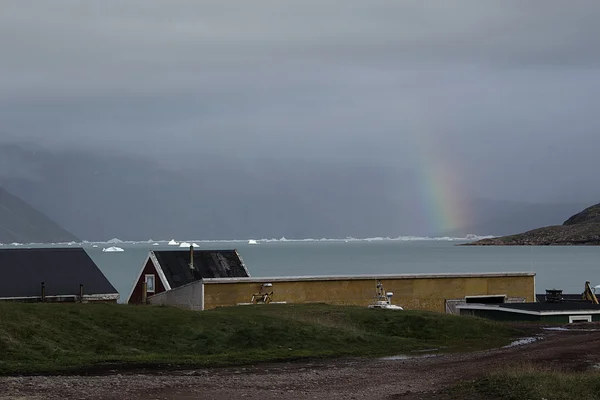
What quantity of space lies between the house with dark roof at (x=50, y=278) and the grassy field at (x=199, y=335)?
11921 millimetres

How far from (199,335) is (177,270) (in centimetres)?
2372

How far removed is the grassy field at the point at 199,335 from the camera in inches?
1125

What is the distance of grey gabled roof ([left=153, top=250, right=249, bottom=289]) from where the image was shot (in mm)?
56969

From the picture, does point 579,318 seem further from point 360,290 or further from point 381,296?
point 360,290

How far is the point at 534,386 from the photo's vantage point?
2125cm

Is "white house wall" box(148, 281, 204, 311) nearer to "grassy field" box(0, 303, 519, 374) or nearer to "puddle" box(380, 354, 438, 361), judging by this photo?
"grassy field" box(0, 303, 519, 374)

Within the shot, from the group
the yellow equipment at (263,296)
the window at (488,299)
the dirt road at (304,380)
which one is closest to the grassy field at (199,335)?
the dirt road at (304,380)

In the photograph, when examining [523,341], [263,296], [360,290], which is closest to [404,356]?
[523,341]

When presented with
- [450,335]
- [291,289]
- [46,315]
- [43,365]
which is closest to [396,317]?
[450,335]

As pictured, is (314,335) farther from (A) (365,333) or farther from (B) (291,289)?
(B) (291,289)

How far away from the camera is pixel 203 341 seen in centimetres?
3347

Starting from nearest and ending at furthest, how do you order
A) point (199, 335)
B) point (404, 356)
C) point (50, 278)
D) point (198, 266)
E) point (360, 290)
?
point (404, 356), point (199, 335), point (50, 278), point (360, 290), point (198, 266)

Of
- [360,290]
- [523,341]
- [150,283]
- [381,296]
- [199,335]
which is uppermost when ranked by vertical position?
[150,283]

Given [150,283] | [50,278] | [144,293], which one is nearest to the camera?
[50,278]
